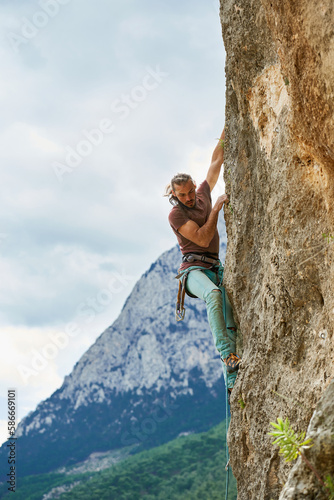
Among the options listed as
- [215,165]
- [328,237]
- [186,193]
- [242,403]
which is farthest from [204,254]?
[328,237]

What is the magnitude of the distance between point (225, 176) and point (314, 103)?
3238mm

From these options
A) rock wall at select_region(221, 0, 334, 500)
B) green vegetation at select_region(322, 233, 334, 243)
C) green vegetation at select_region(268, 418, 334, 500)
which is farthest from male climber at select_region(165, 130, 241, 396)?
green vegetation at select_region(268, 418, 334, 500)

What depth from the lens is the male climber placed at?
6383 mm

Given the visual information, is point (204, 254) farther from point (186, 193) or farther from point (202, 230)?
point (186, 193)

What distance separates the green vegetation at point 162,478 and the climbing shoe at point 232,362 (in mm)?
42802

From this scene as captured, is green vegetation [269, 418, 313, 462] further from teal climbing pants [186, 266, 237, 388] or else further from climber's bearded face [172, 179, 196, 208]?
climber's bearded face [172, 179, 196, 208]

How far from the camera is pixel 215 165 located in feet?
24.6

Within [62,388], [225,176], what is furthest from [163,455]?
[225,176]

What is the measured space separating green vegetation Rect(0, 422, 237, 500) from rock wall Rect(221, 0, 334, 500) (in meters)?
43.3

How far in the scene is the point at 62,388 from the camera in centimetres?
9675

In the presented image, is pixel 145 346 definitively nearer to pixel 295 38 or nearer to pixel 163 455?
pixel 163 455

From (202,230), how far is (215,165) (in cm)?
123

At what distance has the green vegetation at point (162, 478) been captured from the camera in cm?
5331

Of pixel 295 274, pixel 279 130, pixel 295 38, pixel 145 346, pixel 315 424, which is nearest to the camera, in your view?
pixel 315 424
